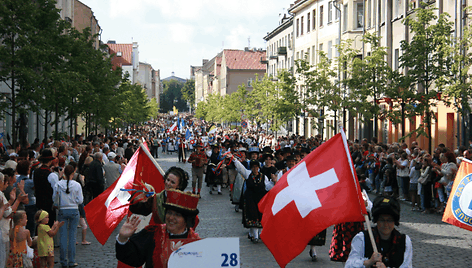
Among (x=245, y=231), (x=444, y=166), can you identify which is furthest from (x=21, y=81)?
(x=444, y=166)

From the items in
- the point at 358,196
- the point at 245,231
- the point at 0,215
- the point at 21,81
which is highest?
the point at 21,81

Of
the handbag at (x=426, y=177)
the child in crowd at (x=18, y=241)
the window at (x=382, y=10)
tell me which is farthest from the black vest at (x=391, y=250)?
the window at (x=382, y=10)

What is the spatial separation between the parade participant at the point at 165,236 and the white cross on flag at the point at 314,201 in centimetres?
153

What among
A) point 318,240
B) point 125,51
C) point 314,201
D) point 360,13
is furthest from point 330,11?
point 125,51

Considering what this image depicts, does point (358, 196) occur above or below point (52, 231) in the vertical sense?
above

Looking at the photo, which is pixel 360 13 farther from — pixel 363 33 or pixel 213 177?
pixel 213 177

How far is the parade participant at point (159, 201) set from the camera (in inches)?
205

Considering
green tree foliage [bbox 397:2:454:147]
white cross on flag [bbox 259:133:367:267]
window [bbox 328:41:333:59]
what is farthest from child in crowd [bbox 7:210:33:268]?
window [bbox 328:41:333:59]

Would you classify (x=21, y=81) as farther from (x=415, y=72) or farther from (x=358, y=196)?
(x=358, y=196)

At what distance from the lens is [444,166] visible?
15.8m

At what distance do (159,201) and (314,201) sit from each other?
5.53 ft

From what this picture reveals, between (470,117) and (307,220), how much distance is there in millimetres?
21740

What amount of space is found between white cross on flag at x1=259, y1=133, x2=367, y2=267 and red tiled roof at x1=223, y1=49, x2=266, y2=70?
112 m

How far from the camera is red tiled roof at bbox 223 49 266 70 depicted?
11994cm
